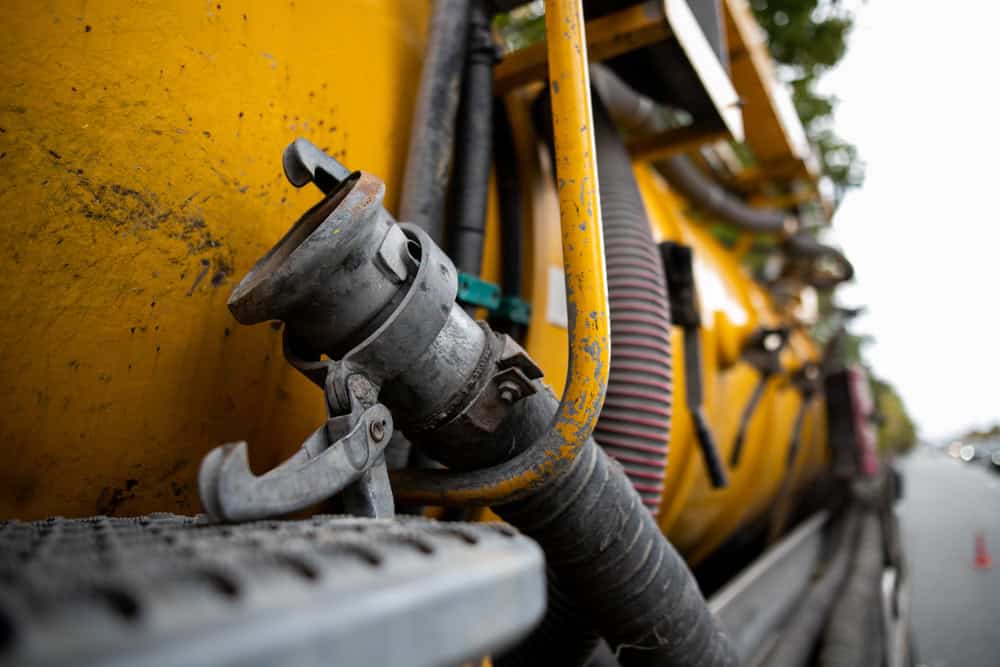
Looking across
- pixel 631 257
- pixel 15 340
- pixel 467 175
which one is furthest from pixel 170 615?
pixel 631 257

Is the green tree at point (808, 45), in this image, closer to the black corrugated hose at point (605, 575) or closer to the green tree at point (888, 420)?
the green tree at point (888, 420)

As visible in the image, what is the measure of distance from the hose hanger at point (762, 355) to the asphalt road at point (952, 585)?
2081 millimetres

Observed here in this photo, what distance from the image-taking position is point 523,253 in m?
1.31

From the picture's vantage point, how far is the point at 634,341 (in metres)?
1.34

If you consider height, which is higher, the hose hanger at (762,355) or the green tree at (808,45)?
the green tree at (808,45)

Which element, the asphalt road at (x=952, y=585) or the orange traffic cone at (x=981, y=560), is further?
the orange traffic cone at (x=981, y=560)

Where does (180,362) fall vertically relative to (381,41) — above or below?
below

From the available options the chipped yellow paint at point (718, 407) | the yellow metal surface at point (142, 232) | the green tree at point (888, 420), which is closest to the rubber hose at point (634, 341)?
the chipped yellow paint at point (718, 407)

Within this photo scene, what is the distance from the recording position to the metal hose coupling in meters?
0.59

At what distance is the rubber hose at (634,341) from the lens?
130 centimetres

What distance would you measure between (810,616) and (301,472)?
8.82ft

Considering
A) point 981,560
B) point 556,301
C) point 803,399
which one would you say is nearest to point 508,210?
point 556,301

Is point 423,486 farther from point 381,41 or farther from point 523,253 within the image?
point 381,41

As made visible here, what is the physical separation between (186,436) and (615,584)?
0.61m
